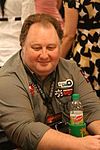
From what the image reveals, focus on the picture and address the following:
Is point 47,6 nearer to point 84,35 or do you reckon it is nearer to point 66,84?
point 84,35

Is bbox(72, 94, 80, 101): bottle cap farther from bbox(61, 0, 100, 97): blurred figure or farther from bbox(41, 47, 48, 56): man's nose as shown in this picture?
bbox(61, 0, 100, 97): blurred figure

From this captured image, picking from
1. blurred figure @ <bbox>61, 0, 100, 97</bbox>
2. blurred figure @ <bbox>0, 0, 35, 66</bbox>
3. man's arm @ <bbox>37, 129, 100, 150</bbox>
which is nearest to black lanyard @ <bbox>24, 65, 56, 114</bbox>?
man's arm @ <bbox>37, 129, 100, 150</bbox>

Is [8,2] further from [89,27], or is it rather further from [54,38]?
[54,38]

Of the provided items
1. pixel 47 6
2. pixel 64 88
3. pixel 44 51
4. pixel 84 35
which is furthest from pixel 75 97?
pixel 47 6

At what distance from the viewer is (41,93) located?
2.08 metres

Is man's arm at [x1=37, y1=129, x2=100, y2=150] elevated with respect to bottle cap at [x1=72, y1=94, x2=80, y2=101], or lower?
lower

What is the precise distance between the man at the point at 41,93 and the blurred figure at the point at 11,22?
623 millimetres

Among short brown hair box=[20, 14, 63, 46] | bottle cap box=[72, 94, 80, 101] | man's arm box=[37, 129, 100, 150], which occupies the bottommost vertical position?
man's arm box=[37, 129, 100, 150]

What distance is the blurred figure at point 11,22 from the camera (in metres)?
2.73

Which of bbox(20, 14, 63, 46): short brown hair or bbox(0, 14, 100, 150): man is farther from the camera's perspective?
bbox(20, 14, 63, 46): short brown hair

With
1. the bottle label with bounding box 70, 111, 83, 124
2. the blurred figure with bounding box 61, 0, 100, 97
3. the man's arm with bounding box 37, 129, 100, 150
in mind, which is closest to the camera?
the man's arm with bounding box 37, 129, 100, 150

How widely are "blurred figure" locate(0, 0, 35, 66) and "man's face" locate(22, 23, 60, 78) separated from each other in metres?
0.68

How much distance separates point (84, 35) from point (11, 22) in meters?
0.54

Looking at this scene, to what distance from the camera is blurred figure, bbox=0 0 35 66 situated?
107 inches
